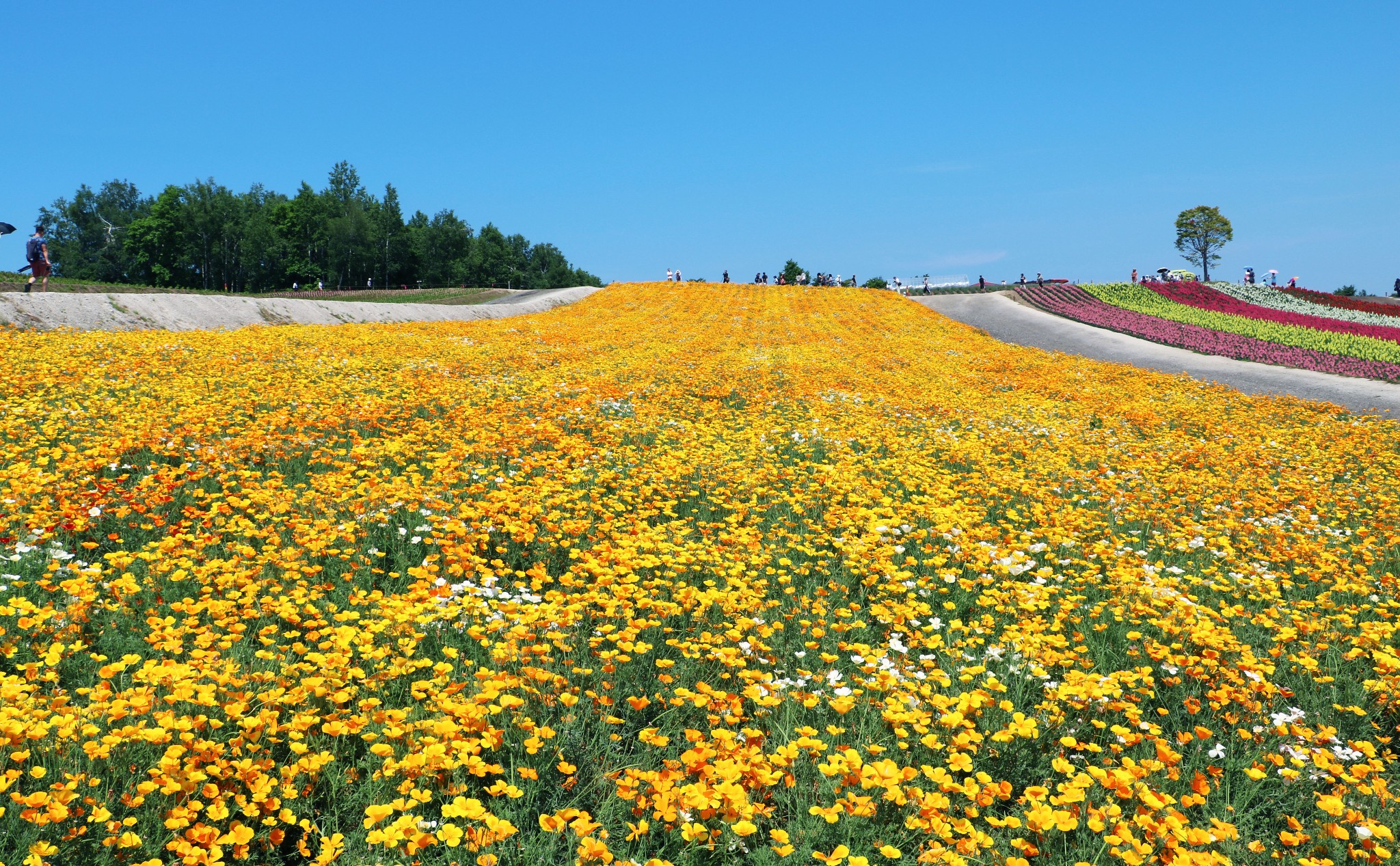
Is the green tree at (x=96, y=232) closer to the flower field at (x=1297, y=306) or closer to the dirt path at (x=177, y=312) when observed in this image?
the dirt path at (x=177, y=312)

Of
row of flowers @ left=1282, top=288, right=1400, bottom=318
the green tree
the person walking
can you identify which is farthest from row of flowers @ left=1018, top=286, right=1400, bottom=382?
the green tree

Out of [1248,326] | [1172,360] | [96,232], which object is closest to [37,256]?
[1172,360]

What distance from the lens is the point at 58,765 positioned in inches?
136

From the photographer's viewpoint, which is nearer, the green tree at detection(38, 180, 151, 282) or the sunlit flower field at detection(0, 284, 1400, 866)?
the sunlit flower field at detection(0, 284, 1400, 866)

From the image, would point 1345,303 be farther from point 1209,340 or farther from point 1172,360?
point 1172,360

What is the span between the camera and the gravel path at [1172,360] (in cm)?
1947

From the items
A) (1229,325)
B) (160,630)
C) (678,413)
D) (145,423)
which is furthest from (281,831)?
(1229,325)

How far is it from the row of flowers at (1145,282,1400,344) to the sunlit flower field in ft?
115

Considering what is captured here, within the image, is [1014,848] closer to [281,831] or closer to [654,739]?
[654,739]

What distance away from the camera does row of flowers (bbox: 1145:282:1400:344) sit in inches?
1486

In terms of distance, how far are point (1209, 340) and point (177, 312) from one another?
36872mm

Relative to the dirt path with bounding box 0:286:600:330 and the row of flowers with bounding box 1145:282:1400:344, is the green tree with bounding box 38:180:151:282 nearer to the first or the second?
the dirt path with bounding box 0:286:600:330

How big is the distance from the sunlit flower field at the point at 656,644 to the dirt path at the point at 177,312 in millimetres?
8283

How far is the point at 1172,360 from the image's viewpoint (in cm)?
2584
